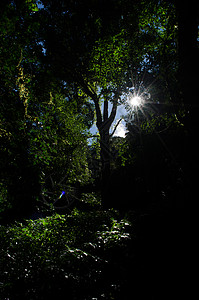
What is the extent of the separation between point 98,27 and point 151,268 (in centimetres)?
1214

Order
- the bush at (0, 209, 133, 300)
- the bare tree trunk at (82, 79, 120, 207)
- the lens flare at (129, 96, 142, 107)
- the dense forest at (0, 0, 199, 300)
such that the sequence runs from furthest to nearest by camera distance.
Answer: the lens flare at (129, 96, 142, 107)
the bare tree trunk at (82, 79, 120, 207)
the dense forest at (0, 0, 199, 300)
the bush at (0, 209, 133, 300)

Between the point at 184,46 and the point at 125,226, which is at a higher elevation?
the point at 184,46

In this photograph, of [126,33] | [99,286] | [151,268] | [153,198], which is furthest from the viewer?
[153,198]

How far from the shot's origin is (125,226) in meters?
4.45

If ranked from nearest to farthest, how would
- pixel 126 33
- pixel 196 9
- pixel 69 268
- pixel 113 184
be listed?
pixel 69 268, pixel 196 9, pixel 126 33, pixel 113 184

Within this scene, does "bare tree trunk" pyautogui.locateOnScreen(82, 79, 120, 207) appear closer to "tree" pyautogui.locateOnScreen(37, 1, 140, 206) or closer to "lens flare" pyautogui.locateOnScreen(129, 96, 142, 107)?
"tree" pyautogui.locateOnScreen(37, 1, 140, 206)

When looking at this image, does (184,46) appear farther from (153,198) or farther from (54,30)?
(54,30)

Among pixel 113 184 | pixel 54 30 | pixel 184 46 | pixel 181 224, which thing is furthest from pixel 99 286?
pixel 54 30

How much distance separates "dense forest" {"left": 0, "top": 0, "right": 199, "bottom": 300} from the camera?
9.57ft

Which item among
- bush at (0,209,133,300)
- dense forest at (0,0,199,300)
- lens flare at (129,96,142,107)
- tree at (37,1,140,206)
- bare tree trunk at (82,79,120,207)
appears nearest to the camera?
bush at (0,209,133,300)

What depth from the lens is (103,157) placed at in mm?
11719

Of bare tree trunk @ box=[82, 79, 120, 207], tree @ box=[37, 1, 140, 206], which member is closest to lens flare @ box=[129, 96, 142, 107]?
bare tree trunk @ box=[82, 79, 120, 207]

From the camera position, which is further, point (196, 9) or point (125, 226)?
point (196, 9)

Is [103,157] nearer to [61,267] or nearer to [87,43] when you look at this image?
[87,43]
